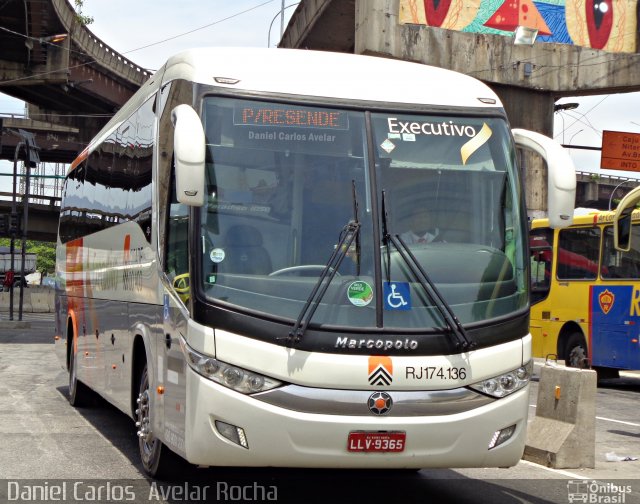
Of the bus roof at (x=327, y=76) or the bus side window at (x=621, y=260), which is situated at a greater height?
the bus roof at (x=327, y=76)

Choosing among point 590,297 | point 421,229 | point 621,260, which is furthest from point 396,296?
point 590,297

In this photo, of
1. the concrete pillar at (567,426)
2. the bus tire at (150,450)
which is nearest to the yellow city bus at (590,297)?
the concrete pillar at (567,426)

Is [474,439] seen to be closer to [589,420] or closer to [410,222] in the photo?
[410,222]

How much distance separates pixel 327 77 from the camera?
7895 millimetres

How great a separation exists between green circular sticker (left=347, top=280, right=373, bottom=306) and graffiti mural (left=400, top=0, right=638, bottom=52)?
27235 mm

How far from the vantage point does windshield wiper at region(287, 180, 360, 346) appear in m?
6.92

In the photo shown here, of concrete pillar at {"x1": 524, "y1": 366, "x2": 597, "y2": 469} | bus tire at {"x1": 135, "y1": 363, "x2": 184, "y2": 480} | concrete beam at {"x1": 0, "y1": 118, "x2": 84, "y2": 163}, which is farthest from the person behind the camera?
concrete beam at {"x1": 0, "y1": 118, "x2": 84, "y2": 163}

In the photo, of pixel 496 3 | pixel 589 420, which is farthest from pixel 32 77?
pixel 589 420

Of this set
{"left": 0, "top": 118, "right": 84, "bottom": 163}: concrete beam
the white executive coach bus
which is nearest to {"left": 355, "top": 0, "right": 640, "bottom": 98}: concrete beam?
the white executive coach bus

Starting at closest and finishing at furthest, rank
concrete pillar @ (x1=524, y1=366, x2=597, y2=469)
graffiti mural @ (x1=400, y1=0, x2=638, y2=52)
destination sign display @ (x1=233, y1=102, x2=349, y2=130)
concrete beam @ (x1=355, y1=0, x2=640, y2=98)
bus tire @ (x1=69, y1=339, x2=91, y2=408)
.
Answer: destination sign display @ (x1=233, y1=102, x2=349, y2=130), concrete pillar @ (x1=524, y1=366, x2=597, y2=469), bus tire @ (x1=69, y1=339, x2=91, y2=408), concrete beam @ (x1=355, y1=0, x2=640, y2=98), graffiti mural @ (x1=400, y1=0, x2=638, y2=52)

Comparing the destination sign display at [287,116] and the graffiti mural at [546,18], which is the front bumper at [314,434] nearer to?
the destination sign display at [287,116]

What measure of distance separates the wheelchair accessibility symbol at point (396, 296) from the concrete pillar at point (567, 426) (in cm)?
349

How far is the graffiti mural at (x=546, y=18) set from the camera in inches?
1336

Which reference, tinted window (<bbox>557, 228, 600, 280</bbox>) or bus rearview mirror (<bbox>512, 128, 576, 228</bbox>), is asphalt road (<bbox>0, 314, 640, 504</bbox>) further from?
tinted window (<bbox>557, 228, 600, 280</bbox>)
